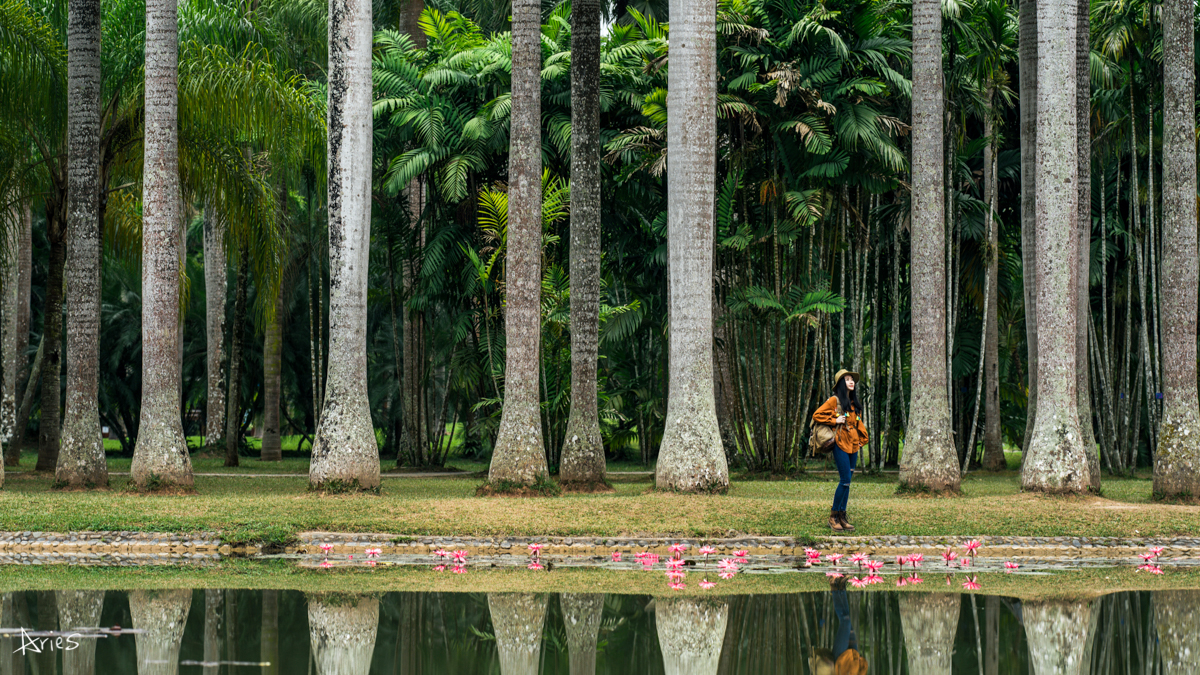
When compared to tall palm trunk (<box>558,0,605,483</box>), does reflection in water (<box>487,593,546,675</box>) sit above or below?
below

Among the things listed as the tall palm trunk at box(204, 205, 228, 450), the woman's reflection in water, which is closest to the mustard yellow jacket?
the woman's reflection in water

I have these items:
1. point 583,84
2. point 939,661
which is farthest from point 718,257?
point 939,661

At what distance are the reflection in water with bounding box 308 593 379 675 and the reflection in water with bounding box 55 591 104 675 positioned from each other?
119 centimetres

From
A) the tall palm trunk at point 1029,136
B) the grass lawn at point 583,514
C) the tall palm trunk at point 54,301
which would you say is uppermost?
the tall palm trunk at point 1029,136

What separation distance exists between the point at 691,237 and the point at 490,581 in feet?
19.9

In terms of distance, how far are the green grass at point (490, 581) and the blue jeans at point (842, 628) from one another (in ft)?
1.44

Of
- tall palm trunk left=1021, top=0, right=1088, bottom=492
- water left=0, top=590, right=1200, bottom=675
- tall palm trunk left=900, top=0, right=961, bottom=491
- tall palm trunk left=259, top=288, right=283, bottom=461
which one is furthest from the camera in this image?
tall palm trunk left=259, top=288, right=283, bottom=461

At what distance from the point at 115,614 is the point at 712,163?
8.89 meters

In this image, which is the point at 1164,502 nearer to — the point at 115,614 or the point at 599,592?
the point at 599,592

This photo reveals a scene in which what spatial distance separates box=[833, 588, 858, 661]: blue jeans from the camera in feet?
21.3

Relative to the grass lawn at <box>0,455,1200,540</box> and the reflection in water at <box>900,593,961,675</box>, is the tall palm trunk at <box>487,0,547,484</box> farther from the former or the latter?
the reflection in water at <box>900,593,961,675</box>

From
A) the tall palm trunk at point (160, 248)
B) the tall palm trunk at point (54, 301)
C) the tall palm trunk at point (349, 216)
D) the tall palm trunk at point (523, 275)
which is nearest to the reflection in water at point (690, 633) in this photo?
the tall palm trunk at point (523, 275)

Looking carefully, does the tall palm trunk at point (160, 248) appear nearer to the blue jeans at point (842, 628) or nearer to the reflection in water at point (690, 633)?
the reflection in water at point (690, 633)

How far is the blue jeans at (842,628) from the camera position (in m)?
6.50
